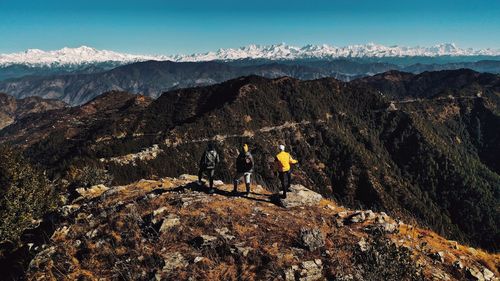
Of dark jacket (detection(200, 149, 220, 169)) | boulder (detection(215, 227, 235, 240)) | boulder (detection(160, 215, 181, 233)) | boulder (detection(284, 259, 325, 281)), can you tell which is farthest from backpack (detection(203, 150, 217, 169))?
boulder (detection(284, 259, 325, 281))

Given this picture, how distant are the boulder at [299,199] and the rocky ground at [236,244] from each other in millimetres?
124

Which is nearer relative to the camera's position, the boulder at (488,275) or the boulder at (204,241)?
the boulder at (488,275)

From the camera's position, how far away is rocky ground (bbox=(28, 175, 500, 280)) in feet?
62.6

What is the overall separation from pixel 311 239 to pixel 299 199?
7604 millimetres

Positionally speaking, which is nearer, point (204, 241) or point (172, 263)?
point (172, 263)

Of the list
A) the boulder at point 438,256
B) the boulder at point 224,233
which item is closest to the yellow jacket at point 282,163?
the boulder at point 224,233

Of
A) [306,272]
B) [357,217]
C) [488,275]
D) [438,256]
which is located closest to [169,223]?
[306,272]

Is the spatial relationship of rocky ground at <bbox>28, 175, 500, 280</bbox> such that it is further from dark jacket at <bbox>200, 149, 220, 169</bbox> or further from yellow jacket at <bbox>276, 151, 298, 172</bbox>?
dark jacket at <bbox>200, 149, 220, 169</bbox>

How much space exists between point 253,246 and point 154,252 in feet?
17.4

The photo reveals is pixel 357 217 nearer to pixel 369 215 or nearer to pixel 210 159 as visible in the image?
pixel 369 215

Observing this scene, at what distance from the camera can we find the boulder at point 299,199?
27688 millimetres

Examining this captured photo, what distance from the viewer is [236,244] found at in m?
21.2

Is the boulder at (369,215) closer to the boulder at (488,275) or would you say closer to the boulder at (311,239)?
the boulder at (311,239)

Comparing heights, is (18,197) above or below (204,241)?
below
